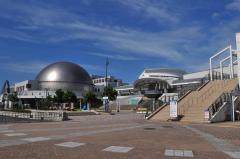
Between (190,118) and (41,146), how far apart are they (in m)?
21.4

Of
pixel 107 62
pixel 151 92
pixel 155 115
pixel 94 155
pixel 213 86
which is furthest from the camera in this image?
pixel 151 92

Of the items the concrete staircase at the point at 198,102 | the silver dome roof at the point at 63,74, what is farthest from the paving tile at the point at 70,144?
the silver dome roof at the point at 63,74

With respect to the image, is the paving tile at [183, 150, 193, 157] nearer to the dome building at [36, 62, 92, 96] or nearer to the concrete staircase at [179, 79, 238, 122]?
the concrete staircase at [179, 79, 238, 122]

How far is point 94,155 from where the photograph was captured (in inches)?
420

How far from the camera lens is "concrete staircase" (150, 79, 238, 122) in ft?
105

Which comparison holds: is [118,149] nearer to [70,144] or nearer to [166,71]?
[70,144]

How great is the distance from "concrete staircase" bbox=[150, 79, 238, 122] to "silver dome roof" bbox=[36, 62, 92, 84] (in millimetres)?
109213

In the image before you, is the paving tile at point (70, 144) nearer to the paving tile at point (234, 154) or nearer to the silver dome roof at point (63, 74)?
the paving tile at point (234, 154)

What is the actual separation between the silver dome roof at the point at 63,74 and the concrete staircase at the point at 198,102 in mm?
109213

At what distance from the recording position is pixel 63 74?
148 metres

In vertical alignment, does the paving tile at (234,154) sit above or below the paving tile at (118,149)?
below

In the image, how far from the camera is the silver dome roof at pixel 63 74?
14771 centimetres

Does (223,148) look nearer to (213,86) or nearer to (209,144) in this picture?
(209,144)

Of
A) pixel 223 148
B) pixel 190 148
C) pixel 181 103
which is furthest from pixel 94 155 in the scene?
pixel 181 103
